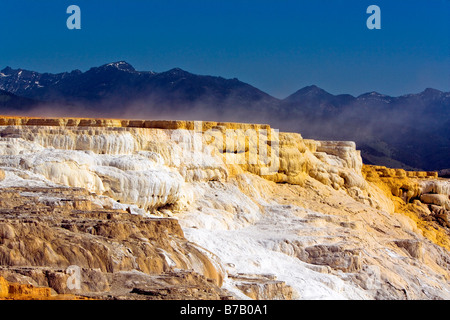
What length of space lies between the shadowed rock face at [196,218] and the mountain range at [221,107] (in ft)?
144

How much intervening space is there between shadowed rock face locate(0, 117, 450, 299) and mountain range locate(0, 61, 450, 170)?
1730 inches

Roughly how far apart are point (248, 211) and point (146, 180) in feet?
20.3

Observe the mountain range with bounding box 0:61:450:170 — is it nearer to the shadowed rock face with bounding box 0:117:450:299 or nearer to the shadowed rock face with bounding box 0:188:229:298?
the shadowed rock face with bounding box 0:117:450:299

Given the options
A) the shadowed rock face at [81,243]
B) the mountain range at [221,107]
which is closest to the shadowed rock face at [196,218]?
the shadowed rock face at [81,243]

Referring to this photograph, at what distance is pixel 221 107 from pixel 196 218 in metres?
76.8

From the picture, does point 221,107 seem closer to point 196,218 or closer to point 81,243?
point 196,218

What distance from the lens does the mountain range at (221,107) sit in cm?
9900

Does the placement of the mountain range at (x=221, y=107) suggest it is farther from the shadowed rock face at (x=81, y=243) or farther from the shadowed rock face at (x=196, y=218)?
the shadowed rock face at (x=81, y=243)

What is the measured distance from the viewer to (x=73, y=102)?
97.6 m

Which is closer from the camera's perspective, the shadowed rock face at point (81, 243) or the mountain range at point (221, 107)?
the shadowed rock face at point (81, 243)

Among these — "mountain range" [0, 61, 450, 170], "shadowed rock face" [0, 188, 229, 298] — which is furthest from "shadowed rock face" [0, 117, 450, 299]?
"mountain range" [0, 61, 450, 170]

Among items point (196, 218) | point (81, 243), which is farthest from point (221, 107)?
point (81, 243)

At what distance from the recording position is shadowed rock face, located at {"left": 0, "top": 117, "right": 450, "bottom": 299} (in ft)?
58.4
